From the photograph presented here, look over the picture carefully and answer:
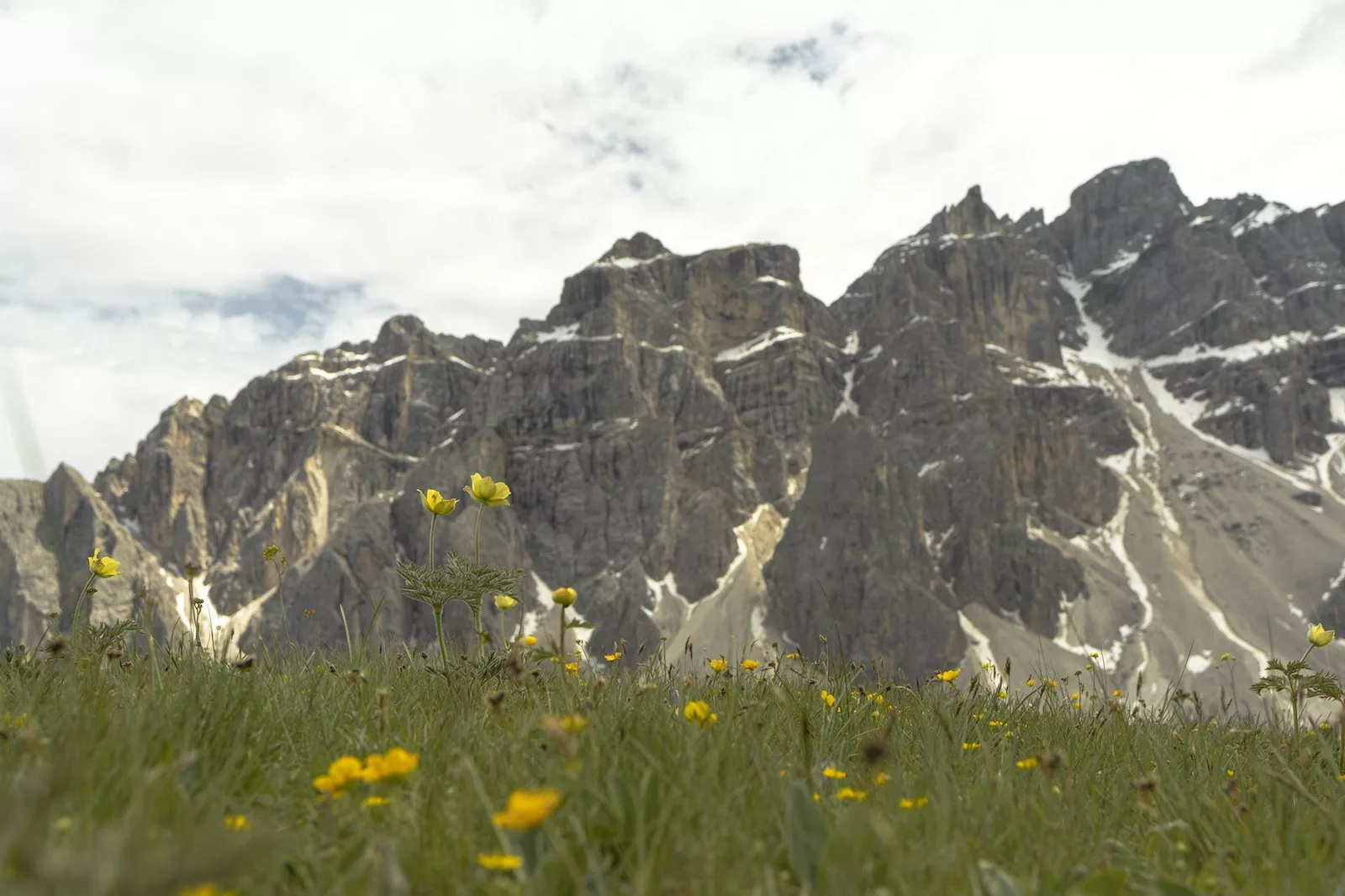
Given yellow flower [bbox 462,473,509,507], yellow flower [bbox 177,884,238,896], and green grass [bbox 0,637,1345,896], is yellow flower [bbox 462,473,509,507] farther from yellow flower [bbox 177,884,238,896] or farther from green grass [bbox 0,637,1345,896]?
yellow flower [bbox 177,884,238,896]

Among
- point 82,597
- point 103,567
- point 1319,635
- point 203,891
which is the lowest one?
point 1319,635

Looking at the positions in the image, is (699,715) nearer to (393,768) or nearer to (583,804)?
(583,804)

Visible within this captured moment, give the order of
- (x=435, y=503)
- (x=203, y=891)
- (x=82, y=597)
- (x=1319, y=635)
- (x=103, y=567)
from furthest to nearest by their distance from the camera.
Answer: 1. (x=435, y=503)
2. (x=1319, y=635)
3. (x=103, y=567)
4. (x=82, y=597)
5. (x=203, y=891)

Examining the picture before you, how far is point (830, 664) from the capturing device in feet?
24.1

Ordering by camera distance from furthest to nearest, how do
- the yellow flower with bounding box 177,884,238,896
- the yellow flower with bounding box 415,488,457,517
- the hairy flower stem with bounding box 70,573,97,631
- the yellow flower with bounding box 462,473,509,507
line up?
the yellow flower with bounding box 462,473,509,507 < the yellow flower with bounding box 415,488,457,517 < the hairy flower stem with bounding box 70,573,97,631 < the yellow flower with bounding box 177,884,238,896

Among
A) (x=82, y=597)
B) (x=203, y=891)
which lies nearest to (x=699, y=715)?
(x=203, y=891)

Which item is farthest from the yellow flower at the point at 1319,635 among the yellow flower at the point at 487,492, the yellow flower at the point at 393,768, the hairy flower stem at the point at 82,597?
the hairy flower stem at the point at 82,597

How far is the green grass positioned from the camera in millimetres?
1862

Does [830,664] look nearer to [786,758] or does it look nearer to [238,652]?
[786,758]

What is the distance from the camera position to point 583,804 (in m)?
2.45

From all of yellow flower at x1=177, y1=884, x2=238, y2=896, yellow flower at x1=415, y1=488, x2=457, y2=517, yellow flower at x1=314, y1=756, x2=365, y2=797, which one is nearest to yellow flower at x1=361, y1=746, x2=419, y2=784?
yellow flower at x1=314, y1=756, x2=365, y2=797

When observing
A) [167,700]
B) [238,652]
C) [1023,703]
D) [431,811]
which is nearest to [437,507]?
[238,652]

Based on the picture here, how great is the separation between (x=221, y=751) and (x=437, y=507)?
2.57 meters

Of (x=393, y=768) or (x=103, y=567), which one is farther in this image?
(x=103, y=567)
